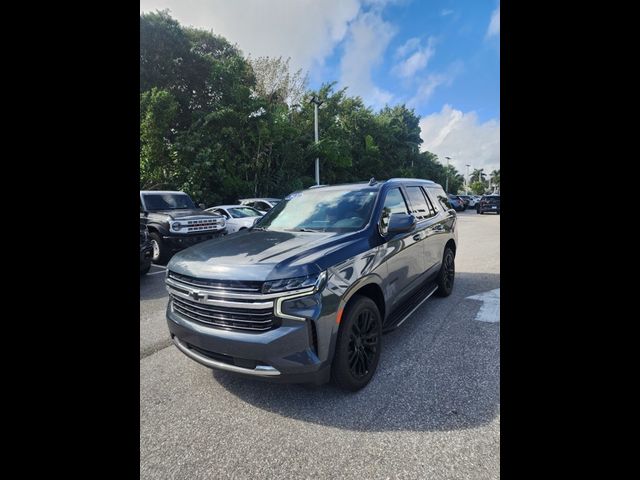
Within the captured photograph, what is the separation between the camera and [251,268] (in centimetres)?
229

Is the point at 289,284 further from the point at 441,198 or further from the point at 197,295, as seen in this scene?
the point at 441,198

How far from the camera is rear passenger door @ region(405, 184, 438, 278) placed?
3970mm

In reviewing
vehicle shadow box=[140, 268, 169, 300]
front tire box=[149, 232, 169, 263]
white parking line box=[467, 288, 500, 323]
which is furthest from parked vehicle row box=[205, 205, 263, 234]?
white parking line box=[467, 288, 500, 323]

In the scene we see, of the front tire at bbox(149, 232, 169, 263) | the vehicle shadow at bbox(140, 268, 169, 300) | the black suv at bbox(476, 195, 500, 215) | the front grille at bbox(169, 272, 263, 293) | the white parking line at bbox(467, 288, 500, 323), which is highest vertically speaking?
the black suv at bbox(476, 195, 500, 215)

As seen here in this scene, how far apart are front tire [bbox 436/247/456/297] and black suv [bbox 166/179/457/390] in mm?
1436

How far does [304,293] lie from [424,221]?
250cm

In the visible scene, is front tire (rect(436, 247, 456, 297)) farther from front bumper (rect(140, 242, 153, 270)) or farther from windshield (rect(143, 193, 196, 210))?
windshield (rect(143, 193, 196, 210))

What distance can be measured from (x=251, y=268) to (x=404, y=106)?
49431mm

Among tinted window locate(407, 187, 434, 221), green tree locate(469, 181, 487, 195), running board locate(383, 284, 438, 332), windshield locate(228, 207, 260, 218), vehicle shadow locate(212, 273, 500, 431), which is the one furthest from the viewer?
green tree locate(469, 181, 487, 195)

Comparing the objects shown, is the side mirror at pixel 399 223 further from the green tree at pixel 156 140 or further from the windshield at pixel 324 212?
the green tree at pixel 156 140

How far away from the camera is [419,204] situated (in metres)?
4.28

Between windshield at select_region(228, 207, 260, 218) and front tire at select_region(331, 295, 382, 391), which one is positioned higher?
windshield at select_region(228, 207, 260, 218)
